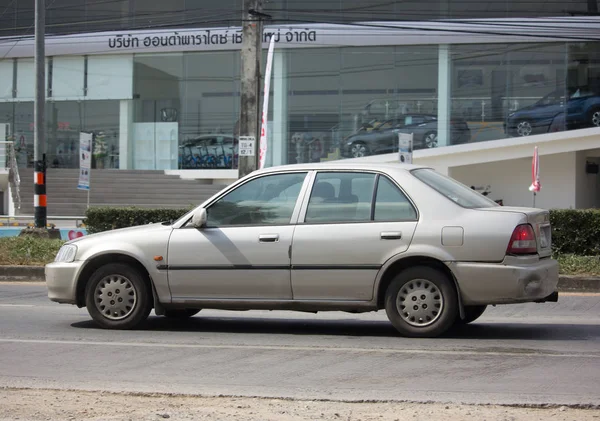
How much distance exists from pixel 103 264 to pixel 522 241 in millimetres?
4102

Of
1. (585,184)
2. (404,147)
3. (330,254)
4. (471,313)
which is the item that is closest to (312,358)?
(330,254)

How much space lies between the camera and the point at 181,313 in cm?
955

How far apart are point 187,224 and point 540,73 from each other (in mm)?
26793

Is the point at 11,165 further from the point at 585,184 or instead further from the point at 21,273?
the point at 585,184

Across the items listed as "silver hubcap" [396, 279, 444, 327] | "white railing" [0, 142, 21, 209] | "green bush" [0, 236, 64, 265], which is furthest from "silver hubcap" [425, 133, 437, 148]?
"silver hubcap" [396, 279, 444, 327]

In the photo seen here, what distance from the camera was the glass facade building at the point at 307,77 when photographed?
3281 centimetres

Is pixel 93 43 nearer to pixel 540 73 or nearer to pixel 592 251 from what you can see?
pixel 540 73

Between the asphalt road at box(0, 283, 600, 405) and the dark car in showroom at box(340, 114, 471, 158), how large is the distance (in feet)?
77.9

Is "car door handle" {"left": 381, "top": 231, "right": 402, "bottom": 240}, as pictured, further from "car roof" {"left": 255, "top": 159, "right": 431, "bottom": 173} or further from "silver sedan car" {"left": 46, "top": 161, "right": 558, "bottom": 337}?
"car roof" {"left": 255, "top": 159, "right": 431, "bottom": 173}

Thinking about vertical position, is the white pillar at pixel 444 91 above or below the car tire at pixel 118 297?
above

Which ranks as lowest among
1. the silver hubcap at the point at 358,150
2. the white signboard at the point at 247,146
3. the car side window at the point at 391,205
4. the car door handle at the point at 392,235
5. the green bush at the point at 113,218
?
the green bush at the point at 113,218

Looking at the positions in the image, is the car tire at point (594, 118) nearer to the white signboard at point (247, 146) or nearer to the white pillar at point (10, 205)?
the white signboard at point (247, 146)

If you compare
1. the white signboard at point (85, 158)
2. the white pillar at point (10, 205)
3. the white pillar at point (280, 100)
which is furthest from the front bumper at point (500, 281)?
the white pillar at point (10, 205)

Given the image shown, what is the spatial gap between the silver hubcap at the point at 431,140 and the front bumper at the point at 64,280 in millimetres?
25892
